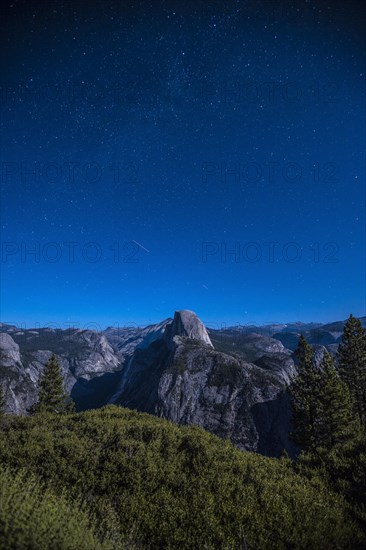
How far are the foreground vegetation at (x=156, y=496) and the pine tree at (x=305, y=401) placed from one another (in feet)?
81.0

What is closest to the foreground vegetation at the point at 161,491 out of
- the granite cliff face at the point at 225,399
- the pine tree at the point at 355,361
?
the pine tree at the point at 355,361

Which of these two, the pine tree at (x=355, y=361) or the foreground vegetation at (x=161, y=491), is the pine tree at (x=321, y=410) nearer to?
the pine tree at (x=355, y=361)

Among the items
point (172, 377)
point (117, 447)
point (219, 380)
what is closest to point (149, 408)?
point (172, 377)

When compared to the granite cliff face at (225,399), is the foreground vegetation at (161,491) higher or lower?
higher

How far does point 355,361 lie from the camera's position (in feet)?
151

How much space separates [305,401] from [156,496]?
105 ft

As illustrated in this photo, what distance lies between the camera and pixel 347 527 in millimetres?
8695

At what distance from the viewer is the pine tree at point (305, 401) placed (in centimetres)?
3456

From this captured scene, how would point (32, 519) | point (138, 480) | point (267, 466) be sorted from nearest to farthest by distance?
point (32, 519) → point (138, 480) → point (267, 466)

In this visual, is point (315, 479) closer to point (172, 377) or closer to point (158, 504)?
point (158, 504)

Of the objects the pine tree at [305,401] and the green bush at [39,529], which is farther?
the pine tree at [305,401]

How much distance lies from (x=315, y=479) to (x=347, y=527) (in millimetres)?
3368

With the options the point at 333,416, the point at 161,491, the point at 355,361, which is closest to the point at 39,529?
the point at 161,491

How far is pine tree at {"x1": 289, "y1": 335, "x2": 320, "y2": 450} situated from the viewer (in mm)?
34562
